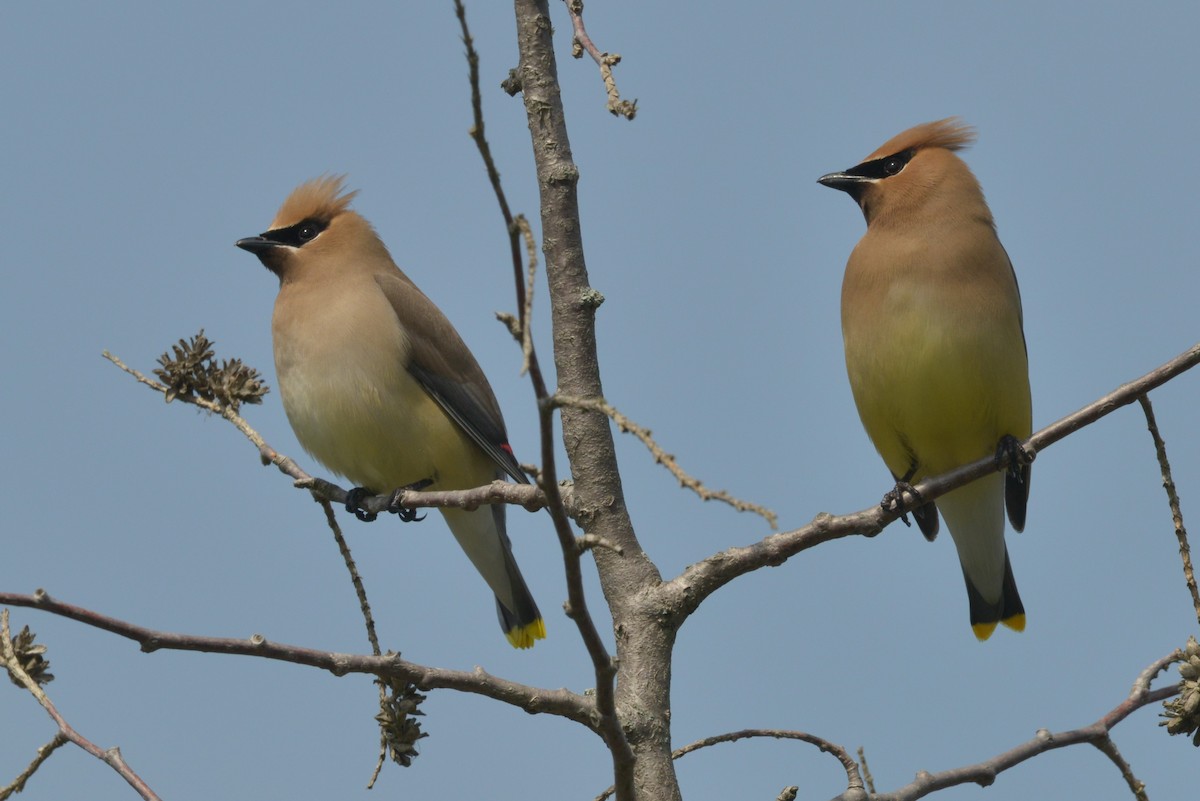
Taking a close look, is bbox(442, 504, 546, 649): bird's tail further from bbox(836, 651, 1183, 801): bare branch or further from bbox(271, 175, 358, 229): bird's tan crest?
bbox(836, 651, 1183, 801): bare branch

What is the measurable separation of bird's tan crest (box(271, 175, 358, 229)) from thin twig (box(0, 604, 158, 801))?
373 cm

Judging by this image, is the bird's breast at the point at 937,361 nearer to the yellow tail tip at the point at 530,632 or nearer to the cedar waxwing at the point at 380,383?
the cedar waxwing at the point at 380,383

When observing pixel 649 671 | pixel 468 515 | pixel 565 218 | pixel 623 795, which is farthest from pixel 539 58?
pixel 468 515

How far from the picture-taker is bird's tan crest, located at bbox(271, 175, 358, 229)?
6.04 meters

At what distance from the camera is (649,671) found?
3.08m

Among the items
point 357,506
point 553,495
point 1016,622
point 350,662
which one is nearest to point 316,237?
point 357,506

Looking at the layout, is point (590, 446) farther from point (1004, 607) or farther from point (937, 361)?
point (1004, 607)

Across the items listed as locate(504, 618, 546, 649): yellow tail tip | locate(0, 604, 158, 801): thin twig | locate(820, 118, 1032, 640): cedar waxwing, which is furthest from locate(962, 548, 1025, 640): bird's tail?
locate(0, 604, 158, 801): thin twig

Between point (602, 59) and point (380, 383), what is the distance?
7.86 feet

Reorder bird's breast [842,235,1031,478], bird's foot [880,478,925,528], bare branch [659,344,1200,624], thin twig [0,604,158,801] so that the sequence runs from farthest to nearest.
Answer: bird's breast [842,235,1031,478], bird's foot [880,478,925,528], bare branch [659,344,1200,624], thin twig [0,604,158,801]

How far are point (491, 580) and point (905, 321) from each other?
7.28 ft

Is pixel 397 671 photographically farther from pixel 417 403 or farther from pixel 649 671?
pixel 417 403

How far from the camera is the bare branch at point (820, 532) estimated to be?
2.91 m

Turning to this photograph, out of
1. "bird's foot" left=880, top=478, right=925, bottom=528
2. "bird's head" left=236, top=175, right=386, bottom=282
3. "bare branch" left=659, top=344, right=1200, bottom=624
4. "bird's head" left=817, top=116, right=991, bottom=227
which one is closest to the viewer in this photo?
"bare branch" left=659, top=344, right=1200, bottom=624
